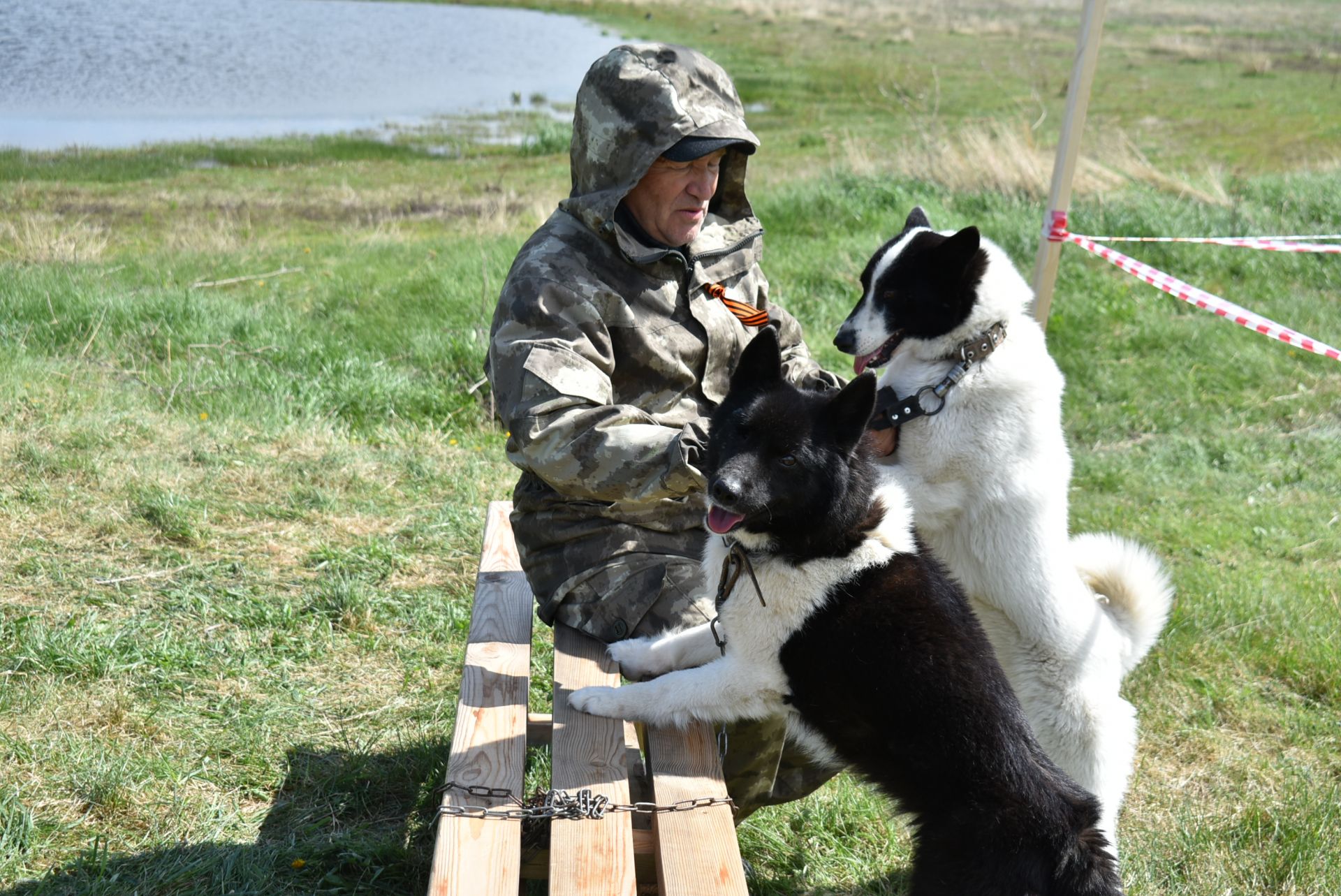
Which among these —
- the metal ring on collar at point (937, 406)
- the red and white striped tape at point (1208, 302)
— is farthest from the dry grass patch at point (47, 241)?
the metal ring on collar at point (937, 406)

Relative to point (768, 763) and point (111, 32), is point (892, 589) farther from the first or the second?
point (111, 32)

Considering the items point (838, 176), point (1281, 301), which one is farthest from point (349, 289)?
point (1281, 301)

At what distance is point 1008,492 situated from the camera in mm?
3230

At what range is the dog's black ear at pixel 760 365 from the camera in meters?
2.52

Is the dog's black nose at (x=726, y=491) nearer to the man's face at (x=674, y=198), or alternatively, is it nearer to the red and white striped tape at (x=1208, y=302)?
the man's face at (x=674, y=198)

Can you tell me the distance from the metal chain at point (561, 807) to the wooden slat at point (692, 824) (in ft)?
0.07

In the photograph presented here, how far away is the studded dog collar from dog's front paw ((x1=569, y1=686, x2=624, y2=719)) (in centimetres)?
131

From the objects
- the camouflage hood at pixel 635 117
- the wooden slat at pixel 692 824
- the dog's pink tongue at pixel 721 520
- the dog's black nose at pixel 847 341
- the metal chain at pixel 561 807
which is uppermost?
the camouflage hood at pixel 635 117

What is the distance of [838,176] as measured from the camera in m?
11.0

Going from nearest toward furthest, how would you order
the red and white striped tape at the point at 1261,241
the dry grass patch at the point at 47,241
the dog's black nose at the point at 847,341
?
1. the dog's black nose at the point at 847,341
2. the red and white striped tape at the point at 1261,241
3. the dry grass patch at the point at 47,241

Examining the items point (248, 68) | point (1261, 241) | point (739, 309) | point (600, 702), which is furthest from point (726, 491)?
point (248, 68)

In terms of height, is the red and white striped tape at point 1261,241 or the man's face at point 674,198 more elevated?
the man's face at point 674,198

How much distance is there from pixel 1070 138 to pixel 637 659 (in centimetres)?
325

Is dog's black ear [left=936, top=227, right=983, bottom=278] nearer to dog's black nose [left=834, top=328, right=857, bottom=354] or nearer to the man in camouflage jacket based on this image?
dog's black nose [left=834, top=328, right=857, bottom=354]
